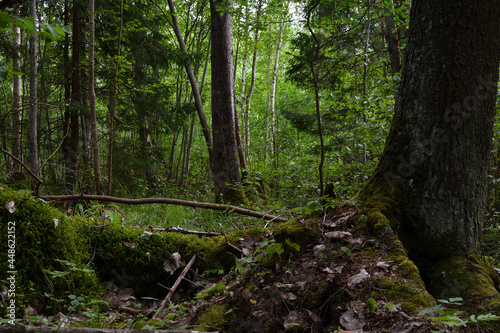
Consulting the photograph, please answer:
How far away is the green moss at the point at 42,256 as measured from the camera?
82.1 inches

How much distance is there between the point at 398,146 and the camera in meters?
2.51

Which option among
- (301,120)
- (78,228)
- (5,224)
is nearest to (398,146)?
(78,228)

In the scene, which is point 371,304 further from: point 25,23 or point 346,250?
point 25,23

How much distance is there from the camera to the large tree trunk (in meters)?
2.26

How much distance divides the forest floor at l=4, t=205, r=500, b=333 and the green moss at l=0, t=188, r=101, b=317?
0.15 metres

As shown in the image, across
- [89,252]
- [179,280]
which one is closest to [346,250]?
[179,280]

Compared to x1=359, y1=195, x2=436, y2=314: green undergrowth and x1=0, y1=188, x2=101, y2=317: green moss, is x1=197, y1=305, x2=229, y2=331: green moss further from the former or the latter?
x1=359, y1=195, x2=436, y2=314: green undergrowth

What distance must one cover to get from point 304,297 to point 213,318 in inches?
24.9

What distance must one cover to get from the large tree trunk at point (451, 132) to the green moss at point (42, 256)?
8.37ft

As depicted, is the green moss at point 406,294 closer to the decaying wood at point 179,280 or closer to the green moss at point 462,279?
the green moss at point 462,279

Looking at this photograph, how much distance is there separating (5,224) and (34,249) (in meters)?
0.27

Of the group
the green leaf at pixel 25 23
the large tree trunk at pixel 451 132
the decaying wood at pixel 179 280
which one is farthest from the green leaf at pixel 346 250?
A: the green leaf at pixel 25 23

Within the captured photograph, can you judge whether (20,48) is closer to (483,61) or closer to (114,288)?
(114,288)

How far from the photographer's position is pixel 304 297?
78.4 inches
